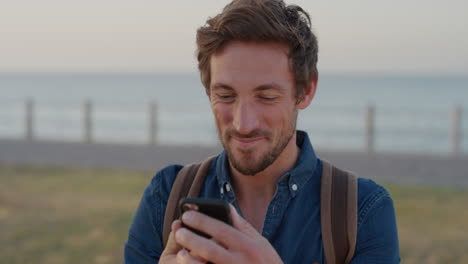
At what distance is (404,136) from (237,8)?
2316 cm

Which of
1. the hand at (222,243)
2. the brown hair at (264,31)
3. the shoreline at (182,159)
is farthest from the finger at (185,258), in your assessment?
the shoreline at (182,159)

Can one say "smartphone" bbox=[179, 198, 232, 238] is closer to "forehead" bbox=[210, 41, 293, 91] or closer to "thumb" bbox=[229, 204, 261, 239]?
"thumb" bbox=[229, 204, 261, 239]

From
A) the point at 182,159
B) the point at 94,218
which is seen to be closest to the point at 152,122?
the point at 182,159

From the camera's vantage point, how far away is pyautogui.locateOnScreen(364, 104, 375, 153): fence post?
54.6ft

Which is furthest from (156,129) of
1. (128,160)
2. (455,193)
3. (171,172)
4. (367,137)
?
(171,172)

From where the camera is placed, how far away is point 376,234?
2234mm

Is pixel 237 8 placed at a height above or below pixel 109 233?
above

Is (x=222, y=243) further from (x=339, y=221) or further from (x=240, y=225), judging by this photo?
(x=339, y=221)

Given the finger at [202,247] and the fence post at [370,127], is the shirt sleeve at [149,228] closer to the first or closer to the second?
the finger at [202,247]

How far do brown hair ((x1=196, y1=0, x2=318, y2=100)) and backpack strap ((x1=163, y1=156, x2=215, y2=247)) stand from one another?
0.31 meters

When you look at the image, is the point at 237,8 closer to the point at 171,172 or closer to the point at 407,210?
the point at 171,172

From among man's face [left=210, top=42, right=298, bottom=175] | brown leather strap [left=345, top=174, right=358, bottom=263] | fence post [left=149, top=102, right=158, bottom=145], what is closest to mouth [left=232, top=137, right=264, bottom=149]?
man's face [left=210, top=42, right=298, bottom=175]

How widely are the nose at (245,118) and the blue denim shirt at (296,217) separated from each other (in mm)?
258

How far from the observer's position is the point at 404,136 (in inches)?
969
